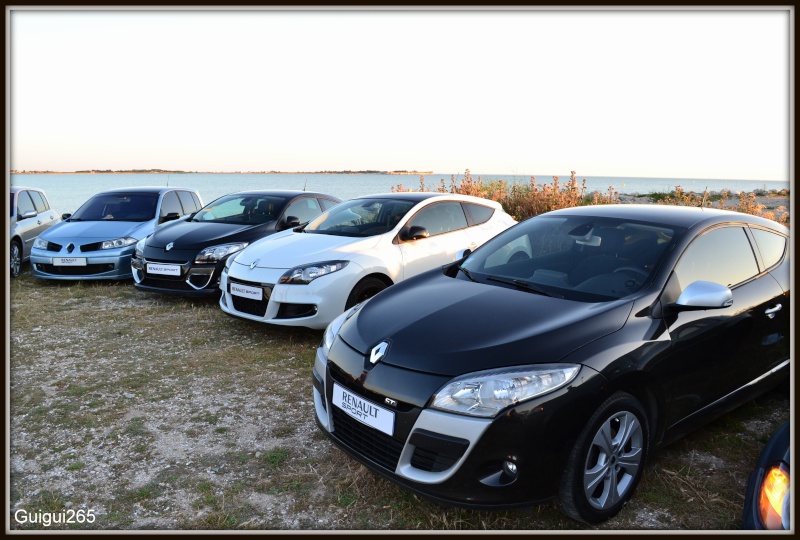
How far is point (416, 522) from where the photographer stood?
2807mm

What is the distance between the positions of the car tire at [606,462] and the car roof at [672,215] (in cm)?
137

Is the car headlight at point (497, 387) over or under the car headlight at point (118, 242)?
over

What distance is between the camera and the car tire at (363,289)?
554 cm

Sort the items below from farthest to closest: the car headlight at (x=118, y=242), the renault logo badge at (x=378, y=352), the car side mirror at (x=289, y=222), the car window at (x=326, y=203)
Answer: the car window at (x=326, y=203)
the car headlight at (x=118, y=242)
the car side mirror at (x=289, y=222)
the renault logo badge at (x=378, y=352)

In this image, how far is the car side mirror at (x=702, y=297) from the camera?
2924 millimetres

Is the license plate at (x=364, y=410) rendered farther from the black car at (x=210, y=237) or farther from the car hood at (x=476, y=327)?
the black car at (x=210, y=237)

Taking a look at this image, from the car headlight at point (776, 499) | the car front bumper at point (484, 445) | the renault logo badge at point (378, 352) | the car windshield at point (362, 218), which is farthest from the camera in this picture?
the car windshield at point (362, 218)

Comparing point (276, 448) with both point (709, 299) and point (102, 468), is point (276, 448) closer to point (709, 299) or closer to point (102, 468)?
point (102, 468)

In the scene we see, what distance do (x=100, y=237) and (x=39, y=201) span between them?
123 inches

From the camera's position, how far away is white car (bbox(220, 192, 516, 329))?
546cm

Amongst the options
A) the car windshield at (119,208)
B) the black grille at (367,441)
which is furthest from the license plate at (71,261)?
the black grille at (367,441)

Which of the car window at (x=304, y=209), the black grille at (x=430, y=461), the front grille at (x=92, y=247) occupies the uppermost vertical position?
the car window at (x=304, y=209)

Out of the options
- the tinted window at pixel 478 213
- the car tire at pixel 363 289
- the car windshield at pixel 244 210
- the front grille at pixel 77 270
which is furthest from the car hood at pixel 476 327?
the front grille at pixel 77 270

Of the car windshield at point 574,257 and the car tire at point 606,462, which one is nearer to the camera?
the car tire at point 606,462
